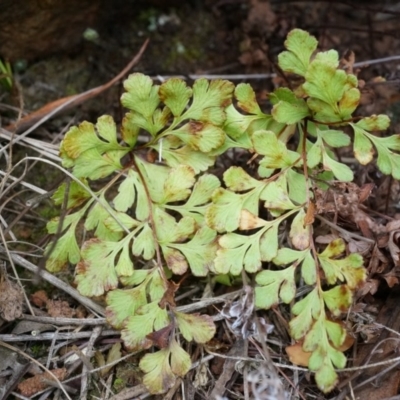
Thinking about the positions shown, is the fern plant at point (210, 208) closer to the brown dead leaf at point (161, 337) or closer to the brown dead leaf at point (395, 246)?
the brown dead leaf at point (161, 337)

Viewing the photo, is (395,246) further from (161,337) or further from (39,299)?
(39,299)

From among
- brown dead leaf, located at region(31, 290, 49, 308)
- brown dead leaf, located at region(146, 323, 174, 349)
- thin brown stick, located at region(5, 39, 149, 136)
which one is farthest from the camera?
thin brown stick, located at region(5, 39, 149, 136)

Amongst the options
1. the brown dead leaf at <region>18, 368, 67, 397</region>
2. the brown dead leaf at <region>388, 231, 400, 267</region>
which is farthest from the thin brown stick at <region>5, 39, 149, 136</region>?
the brown dead leaf at <region>388, 231, 400, 267</region>

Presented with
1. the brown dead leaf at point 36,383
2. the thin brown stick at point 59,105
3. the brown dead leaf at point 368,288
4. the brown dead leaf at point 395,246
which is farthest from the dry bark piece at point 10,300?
the brown dead leaf at point 395,246

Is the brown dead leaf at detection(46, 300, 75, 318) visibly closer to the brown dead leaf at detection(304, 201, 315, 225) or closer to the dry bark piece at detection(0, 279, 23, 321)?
the dry bark piece at detection(0, 279, 23, 321)

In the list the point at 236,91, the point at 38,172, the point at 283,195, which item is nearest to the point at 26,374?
the point at 38,172

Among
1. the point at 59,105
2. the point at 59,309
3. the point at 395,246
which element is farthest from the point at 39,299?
the point at 395,246

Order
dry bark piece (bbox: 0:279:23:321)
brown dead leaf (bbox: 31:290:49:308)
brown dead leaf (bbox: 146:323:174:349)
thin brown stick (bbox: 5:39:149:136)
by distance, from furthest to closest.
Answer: thin brown stick (bbox: 5:39:149:136) < brown dead leaf (bbox: 31:290:49:308) < dry bark piece (bbox: 0:279:23:321) < brown dead leaf (bbox: 146:323:174:349)

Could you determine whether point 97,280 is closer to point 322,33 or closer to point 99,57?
point 99,57
